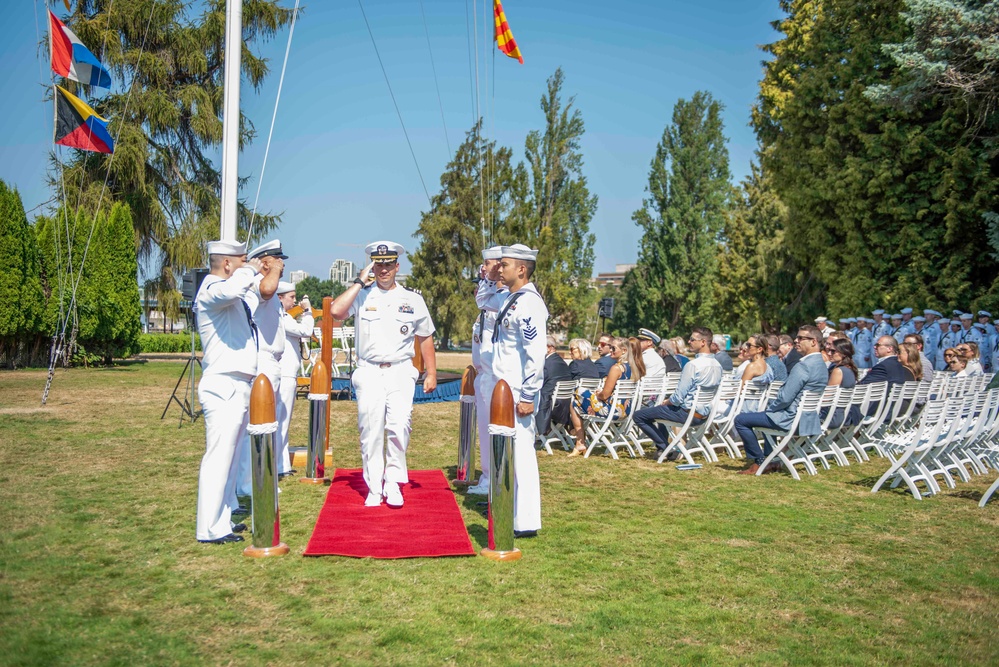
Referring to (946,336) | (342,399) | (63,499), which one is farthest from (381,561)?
(946,336)

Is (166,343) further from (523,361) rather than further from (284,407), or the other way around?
(523,361)

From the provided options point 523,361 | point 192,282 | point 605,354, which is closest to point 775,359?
point 605,354

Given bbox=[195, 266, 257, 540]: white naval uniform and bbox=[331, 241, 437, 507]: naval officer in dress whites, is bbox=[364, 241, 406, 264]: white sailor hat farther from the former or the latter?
bbox=[195, 266, 257, 540]: white naval uniform

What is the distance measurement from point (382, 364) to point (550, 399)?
428 centimetres

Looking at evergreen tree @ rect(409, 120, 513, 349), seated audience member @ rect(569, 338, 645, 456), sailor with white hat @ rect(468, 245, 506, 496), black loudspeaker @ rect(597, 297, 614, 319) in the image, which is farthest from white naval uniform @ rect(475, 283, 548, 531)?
evergreen tree @ rect(409, 120, 513, 349)

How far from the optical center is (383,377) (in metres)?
7.46

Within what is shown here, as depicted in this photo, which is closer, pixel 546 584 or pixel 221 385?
pixel 546 584

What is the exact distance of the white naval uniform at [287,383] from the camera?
8.62m

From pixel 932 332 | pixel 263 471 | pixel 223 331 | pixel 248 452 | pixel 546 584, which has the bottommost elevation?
pixel 546 584

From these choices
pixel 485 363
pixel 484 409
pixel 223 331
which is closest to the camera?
pixel 223 331

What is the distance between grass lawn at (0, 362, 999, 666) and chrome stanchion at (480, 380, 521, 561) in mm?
191

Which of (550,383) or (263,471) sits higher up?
(550,383)

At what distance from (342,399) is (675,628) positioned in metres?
13.9

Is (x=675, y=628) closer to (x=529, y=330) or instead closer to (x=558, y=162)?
(x=529, y=330)
